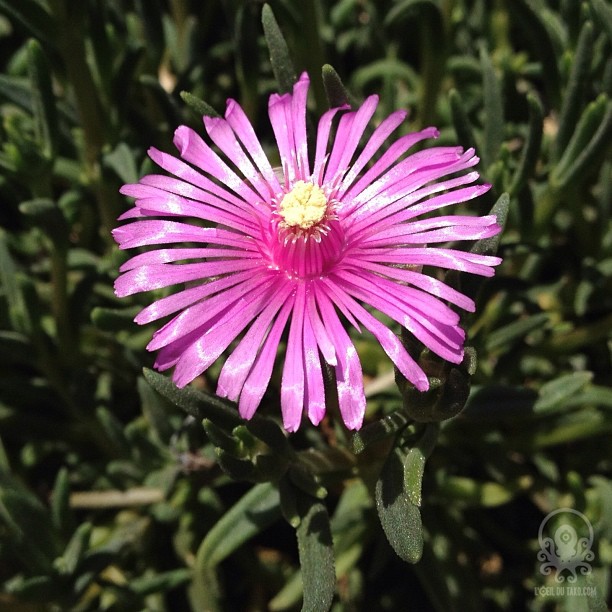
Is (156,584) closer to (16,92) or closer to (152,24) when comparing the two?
(16,92)

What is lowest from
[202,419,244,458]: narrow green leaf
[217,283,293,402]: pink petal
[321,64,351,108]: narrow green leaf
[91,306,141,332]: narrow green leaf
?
[202,419,244,458]: narrow green leaf

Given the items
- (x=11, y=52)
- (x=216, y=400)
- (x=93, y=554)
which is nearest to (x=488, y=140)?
(x=216, y=400)

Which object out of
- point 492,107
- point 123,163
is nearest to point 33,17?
point 123,163

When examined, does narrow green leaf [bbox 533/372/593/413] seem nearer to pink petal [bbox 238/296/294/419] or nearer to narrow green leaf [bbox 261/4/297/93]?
pink petal [bbox 238/296/294/419]

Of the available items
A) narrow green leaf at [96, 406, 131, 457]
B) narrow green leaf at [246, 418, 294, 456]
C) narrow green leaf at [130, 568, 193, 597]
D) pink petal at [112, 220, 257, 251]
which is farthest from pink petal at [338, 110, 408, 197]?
narrow green leaf at [130, 568, 193, 597]

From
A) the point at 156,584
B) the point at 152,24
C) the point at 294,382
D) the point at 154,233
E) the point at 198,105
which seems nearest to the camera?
the point at 294,382

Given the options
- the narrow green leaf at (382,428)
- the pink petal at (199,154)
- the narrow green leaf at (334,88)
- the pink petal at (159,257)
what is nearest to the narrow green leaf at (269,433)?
the narrow green leaf at (382,428)
